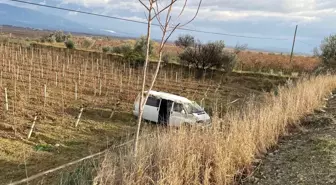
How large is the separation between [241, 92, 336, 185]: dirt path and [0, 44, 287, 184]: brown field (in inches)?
46.7

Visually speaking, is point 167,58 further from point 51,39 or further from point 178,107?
point 51,39

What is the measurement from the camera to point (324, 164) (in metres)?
4.25

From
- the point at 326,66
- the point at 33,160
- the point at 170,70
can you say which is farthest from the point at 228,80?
the point at 33,160

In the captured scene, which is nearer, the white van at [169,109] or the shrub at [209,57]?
the white van at [169,109]

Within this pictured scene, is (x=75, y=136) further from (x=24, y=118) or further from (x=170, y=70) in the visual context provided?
(x=170, y=70)

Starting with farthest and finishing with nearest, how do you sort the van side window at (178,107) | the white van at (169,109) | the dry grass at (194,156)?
the van side window at (178,107), the white van at (169,109), the dry grass at (194,156)

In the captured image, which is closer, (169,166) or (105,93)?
(169,166)

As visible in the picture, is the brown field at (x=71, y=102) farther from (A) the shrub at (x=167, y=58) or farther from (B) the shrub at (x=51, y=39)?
(B) the shrub at (x=51, y=39)

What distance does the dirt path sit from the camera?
12.8ft

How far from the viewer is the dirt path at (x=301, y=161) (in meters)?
3.90

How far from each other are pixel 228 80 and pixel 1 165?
15923mm

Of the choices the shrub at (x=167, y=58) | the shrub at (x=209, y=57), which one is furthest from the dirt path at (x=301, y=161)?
the shrub at (x=167, y=58)

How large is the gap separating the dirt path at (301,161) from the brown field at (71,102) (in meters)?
1.18

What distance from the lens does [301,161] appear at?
4.50 metres
